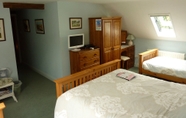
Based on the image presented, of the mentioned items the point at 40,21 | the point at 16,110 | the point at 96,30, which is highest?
the point at 40,21

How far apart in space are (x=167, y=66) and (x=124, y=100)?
2450 millimetres

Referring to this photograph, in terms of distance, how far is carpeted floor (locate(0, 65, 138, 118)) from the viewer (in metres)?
2.91

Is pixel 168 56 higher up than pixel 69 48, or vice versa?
pixel 69 48

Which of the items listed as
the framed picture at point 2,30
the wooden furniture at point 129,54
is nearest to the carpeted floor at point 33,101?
the framed picture at point 2,30

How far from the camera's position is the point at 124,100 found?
6.55 ft

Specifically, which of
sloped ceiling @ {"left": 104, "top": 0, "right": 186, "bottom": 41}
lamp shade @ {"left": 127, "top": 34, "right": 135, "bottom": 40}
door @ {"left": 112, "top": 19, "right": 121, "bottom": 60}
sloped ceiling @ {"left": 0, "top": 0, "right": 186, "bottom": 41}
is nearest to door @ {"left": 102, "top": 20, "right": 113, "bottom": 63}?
door @ {"left": 112, "top": 19, "right": 121, "bottom": 60}

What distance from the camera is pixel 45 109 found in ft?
9.95

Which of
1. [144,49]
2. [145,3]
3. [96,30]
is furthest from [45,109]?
[144,49]

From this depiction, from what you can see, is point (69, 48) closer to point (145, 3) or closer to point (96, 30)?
point (96, 30)

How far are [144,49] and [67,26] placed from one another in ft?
9.09

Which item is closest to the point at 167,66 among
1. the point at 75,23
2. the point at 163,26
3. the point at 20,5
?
the point at 163,26

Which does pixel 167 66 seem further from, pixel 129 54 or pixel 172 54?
pixel 129 54

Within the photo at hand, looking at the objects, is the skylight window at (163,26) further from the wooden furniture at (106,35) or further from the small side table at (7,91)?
the small side table at (7,91)

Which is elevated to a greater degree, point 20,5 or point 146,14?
point 20,5
